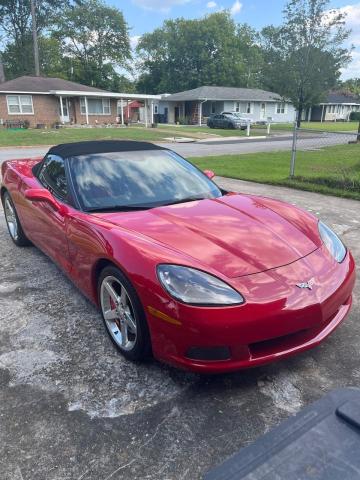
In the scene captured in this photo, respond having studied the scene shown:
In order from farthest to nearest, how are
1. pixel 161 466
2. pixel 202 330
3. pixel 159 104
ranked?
pixel 159 104 < pixel 202 330 < pixel 161 466

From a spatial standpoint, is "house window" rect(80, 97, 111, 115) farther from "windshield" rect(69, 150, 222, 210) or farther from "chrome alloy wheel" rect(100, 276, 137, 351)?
"chrome alloy wheel" rect(100, 276, 137, 351)

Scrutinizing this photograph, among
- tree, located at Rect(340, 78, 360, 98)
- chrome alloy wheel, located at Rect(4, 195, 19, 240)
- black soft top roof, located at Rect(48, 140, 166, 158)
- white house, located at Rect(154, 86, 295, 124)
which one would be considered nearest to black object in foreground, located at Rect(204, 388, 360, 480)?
black soft top roof, located at Rect(48, 140, 166, 158)

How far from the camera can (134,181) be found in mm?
3459

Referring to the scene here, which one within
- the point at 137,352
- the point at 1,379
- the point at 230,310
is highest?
the point at 230,310

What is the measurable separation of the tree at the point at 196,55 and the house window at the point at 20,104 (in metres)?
30.6

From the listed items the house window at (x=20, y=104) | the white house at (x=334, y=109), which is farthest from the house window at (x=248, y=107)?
the house window at (x=20, y=104)

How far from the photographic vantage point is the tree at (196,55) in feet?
191

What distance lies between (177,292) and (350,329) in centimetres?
161

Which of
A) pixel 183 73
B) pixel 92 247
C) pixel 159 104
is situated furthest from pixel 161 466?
pixel 183 73

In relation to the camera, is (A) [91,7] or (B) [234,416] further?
(A) [91,7]

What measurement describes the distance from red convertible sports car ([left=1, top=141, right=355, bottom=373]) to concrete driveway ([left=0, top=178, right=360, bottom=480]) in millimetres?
233

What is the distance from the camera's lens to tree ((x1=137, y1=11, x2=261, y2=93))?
58.1 m

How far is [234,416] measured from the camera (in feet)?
7.10

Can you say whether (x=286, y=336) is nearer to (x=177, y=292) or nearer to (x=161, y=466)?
(x=177, y=292)
